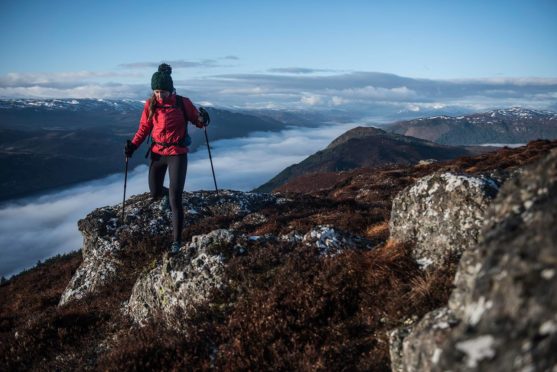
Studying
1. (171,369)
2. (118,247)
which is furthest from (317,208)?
(171,369)

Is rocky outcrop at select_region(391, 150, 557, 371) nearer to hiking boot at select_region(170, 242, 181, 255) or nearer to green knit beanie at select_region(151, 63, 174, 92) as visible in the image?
hiking boot at select_region(170, 242, 181, 255)

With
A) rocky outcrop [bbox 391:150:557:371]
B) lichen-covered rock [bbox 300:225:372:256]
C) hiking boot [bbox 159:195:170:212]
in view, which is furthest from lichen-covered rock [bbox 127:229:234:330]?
hiking boot [bbox 159:195:170:212]

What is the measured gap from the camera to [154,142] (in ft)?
35.2

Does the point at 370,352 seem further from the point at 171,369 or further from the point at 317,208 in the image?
the point at 317,208

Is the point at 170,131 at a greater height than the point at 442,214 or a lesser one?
greater

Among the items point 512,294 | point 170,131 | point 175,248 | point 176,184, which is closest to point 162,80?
point 170,131

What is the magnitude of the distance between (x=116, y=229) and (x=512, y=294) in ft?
49.4

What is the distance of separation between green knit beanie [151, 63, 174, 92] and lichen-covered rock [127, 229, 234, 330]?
4.00m

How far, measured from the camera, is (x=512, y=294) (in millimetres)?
3041

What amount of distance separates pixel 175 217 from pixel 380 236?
17.0ft

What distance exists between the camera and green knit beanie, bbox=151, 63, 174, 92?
10359 mm

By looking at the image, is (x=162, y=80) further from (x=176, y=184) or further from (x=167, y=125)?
(x=176, y=184)

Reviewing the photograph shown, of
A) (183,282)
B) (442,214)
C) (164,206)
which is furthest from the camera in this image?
(164,206)

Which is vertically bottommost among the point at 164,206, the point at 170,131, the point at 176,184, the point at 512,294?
the point at 164,206
